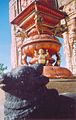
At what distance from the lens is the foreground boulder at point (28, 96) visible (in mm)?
808

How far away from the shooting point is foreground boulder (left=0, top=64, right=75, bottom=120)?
31.8 inches

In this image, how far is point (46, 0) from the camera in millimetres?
2092

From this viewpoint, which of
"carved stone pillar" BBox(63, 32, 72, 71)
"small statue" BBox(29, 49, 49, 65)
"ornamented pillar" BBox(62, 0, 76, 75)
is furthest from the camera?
"carved stone pillar" BBox(63, 32, 72, 71)

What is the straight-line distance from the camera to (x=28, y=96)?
2.68 ft

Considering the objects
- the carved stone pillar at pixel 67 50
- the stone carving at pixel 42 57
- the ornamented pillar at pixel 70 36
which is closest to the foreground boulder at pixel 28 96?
the stone carving at pixel 42 57

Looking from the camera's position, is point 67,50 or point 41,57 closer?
point 41,57

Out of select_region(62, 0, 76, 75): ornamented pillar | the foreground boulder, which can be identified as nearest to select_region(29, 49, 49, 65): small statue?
the foreground boulder

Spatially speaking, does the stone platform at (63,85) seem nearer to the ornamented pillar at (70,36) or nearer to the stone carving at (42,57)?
the stone carving at (42,57)

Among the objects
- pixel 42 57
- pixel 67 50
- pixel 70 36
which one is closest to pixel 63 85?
pixel 42 57

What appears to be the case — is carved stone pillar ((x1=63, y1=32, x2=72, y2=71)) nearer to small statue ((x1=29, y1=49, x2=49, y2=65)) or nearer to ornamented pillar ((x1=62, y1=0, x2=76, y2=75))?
ornamented pillar ((x1=62, y1=0, x2=76, y2=75))

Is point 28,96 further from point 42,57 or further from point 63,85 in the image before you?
point 42,57

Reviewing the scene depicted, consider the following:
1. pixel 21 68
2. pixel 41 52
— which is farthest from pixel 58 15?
pixel 21 68

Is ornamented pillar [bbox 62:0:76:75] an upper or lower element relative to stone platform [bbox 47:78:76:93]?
upper

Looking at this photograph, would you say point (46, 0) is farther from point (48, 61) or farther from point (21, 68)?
point (21, 68)
